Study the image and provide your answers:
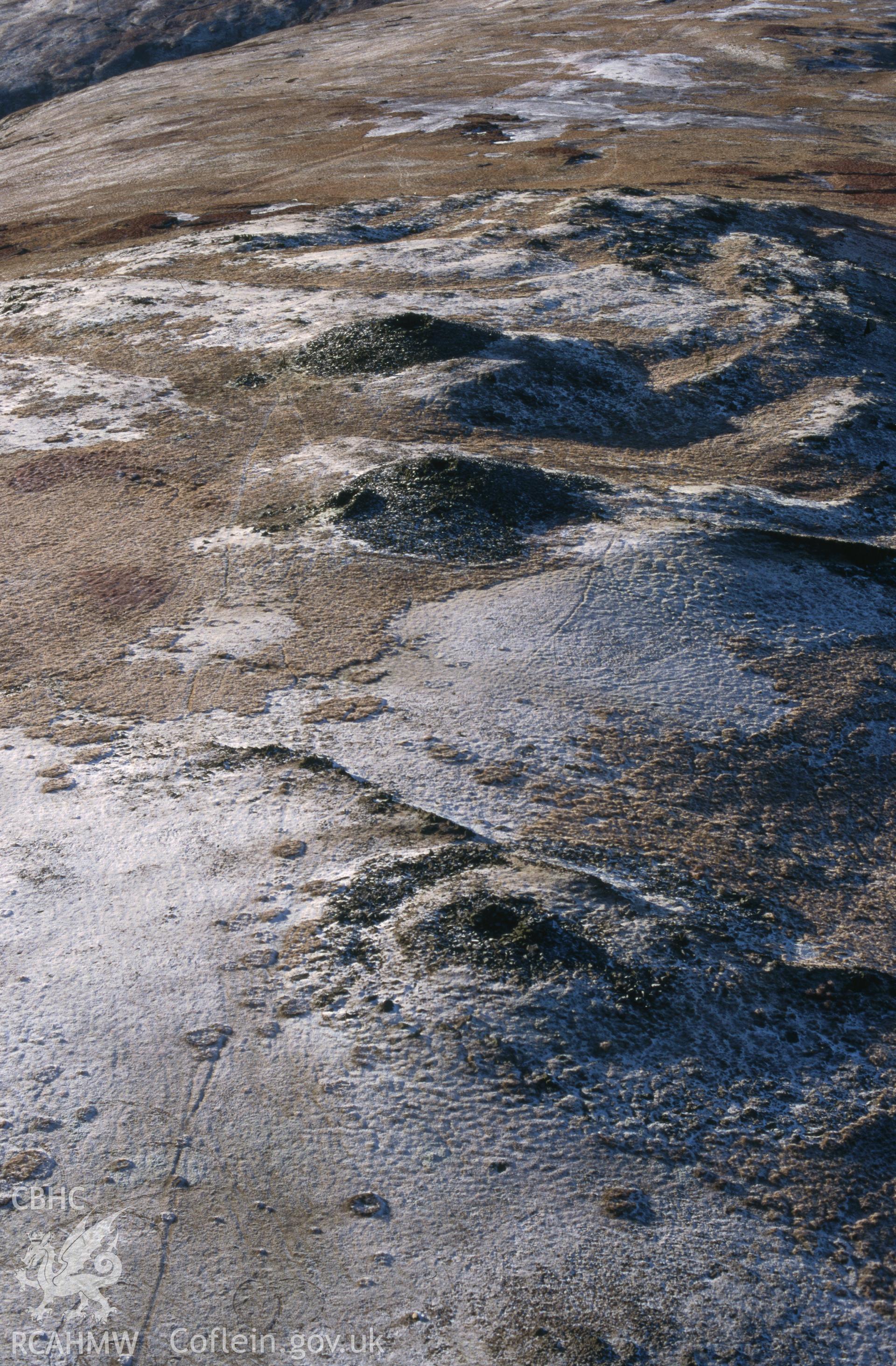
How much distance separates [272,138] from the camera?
65.3 feet

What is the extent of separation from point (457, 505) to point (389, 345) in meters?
2.63

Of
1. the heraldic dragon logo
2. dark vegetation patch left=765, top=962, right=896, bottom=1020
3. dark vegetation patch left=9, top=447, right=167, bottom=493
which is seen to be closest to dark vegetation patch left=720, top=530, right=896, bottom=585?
dark vegetation patch left=765, top=962, right=896, bottom=1020

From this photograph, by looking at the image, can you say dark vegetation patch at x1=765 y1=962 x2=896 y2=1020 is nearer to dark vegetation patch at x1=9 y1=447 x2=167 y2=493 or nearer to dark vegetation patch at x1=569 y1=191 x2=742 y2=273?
dark vegetation patch at x1=9 y1=447 x2=167 y2=493

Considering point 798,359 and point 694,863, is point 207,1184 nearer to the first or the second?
point 694,863

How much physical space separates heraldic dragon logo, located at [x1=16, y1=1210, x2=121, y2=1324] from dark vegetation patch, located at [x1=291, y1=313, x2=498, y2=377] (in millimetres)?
6495

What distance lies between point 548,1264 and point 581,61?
28.3 metres

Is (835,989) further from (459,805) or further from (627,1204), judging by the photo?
(459,805)

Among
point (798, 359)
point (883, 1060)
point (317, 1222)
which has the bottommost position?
point (883, 1060)

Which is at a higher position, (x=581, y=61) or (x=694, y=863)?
(x=581, y=61)

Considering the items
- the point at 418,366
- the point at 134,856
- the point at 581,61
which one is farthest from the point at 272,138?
the point at 134,856

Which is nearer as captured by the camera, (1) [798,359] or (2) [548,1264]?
(2) [548,1264]

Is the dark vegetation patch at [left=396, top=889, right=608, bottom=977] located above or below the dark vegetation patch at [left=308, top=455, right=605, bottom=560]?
below

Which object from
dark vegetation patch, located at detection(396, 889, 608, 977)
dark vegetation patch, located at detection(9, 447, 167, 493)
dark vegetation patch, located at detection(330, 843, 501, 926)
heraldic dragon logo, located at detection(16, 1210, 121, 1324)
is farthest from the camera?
dark vegetation patch, located at detection(9, 447, 167, 493)

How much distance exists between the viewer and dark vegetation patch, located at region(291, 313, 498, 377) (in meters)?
8.15
